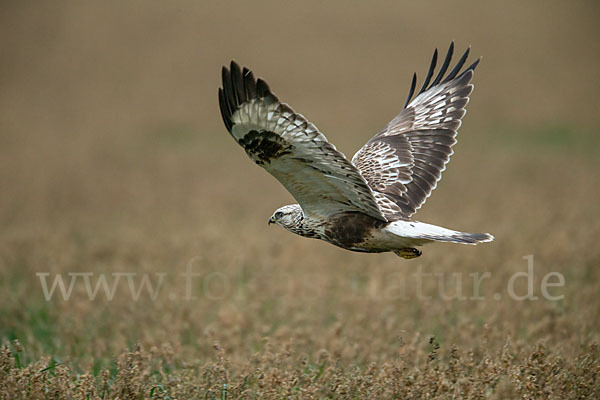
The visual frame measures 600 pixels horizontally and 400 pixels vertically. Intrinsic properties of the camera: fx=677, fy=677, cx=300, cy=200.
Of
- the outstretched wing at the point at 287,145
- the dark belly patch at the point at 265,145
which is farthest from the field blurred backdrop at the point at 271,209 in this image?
the dark belly patch at the point at 265,145

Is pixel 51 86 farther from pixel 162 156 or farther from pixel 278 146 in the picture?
pixel 278 146

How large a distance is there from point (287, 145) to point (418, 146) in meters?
2.32

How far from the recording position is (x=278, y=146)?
178 inches

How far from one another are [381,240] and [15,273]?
214 inches

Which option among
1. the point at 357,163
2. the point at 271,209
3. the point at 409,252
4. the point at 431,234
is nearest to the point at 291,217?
the point at 409,252

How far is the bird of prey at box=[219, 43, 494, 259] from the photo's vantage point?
4359 millimetres

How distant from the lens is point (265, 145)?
179 inches

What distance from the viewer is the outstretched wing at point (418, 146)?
6.05 metres

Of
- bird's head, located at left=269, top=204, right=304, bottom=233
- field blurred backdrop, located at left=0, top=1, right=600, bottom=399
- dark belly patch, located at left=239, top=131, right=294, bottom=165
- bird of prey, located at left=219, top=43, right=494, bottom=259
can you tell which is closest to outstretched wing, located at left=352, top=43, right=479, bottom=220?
bird of prey, located at left=219, top=43, right=494, bottom=259

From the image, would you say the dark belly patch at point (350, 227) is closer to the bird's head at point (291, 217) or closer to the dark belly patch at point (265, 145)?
the bird's head at point (291, 217)

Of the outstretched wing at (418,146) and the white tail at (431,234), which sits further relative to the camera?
A: the outstretched wing at (418,146)

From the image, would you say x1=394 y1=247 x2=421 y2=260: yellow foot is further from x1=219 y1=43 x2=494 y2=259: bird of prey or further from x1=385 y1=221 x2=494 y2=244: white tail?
x1=385 y1=221 x2=494 y2=244: white tail

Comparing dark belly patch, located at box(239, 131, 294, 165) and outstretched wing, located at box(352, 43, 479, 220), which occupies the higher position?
outstretched wing, located at box(352, 43, 479, 220)

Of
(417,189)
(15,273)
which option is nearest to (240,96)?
(417,189)
